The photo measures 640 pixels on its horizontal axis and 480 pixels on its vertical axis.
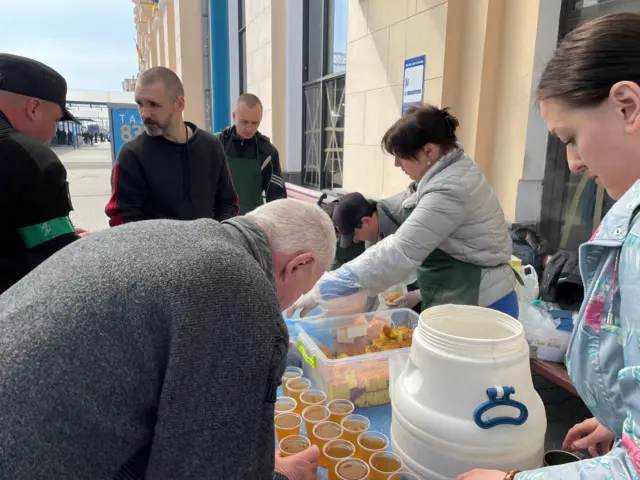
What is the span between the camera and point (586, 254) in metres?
0.71

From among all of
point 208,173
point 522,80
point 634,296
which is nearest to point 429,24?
point 522,80

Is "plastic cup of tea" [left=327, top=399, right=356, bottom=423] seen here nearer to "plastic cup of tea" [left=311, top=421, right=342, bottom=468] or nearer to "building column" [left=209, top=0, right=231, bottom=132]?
"plastic cup of tea" [left=311, top=421, right=342, bottom=468]

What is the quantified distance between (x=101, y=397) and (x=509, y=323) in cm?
89

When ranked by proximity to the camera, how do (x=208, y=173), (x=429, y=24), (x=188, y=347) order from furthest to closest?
(x=429, y=24), (x=208, y=173), (x=188, y=347)

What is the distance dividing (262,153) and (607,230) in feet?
10.3

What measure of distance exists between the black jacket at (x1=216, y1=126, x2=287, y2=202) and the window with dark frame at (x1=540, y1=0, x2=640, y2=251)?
1.85 m

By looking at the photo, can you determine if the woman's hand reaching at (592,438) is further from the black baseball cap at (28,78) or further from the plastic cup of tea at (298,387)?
the black baseball cap at (28,78)

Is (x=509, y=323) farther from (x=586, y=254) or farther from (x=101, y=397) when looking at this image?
(x=101, y=397)

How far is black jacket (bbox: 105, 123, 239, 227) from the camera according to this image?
7.45 ft

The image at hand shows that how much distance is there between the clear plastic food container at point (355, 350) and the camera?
135 cm

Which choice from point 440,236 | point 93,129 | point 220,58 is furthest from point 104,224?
point 93,129

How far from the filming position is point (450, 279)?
1839mm

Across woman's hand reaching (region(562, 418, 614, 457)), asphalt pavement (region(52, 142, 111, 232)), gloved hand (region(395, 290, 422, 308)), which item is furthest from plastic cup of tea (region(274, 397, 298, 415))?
asphalt pavement (region(52, 142, 111, 232))

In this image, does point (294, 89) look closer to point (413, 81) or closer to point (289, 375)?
point (413, 81)
